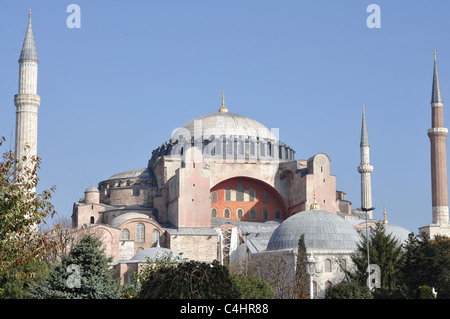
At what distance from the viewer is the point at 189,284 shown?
41.1ft

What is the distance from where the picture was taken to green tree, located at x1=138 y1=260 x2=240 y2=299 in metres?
12.5

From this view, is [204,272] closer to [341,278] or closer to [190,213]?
[341,278]

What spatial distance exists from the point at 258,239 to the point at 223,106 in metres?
16.9

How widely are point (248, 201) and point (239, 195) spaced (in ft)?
2.16

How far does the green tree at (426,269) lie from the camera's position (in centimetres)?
3116

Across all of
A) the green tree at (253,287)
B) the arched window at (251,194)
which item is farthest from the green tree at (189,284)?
the arched window at (251,194)

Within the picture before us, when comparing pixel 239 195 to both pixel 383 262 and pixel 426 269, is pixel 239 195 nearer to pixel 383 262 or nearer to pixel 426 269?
pixel 383 262

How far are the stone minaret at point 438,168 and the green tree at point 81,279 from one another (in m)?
30.9

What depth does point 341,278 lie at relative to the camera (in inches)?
1443

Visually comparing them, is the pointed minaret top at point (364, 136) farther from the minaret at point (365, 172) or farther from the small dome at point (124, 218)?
the small dome at point (124, 218)

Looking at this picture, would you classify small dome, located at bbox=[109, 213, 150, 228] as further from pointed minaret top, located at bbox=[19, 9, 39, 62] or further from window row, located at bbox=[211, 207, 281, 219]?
pointed minaret top, located at bbox=[19, 9, 39, 62]

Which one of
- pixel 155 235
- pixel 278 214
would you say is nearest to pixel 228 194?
pixel 278 214

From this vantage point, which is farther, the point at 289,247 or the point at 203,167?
the point at 203,167
